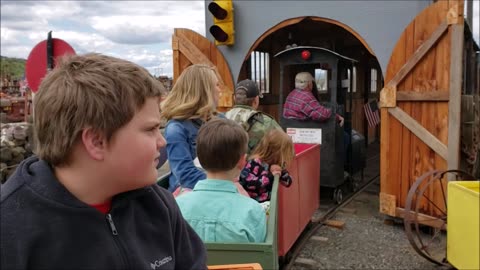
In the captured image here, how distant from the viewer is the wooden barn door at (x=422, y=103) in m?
4.95

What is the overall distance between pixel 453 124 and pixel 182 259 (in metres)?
4.49

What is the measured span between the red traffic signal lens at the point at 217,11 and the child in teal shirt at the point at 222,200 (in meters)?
4.70

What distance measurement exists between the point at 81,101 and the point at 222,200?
4.52 ft

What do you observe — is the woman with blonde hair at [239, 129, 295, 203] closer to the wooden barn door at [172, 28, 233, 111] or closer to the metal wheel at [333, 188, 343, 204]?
the wooden barn door at [172, 28, 233, 111]

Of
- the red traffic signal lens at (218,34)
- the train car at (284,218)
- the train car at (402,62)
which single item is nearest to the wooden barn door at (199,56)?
the train car at (402,62)

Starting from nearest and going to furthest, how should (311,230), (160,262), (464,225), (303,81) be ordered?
(160,262), (464,225), (311,230), (303,81)

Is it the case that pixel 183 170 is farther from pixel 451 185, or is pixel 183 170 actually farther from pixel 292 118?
pixel 292 118

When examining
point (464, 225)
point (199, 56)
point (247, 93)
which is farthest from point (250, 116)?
point (199, 56)

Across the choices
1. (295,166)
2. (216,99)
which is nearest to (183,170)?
(216,99)

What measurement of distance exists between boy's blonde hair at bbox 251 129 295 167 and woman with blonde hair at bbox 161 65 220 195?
745 millimetres

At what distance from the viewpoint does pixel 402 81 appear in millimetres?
5461

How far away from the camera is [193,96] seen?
3.06 m

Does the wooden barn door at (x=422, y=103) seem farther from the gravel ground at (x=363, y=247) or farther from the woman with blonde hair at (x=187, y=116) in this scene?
the woman with blonde hair at (x=187, y=116)

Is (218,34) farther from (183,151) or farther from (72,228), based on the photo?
(72,228)
